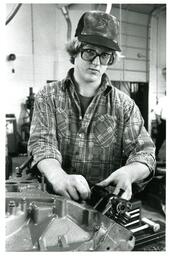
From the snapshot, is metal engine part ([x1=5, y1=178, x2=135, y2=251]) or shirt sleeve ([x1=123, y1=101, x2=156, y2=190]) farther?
shirt sleeve ([x1=123, y1=101, x2=156, y2=190])

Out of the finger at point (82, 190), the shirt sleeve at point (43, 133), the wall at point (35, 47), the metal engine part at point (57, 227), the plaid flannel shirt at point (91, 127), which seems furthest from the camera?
the wall at point (35, 47)

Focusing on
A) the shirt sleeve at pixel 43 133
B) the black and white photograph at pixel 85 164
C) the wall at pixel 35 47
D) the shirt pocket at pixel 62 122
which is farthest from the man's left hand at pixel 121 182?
the wall at pixel 35 47

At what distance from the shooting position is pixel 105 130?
1.53m

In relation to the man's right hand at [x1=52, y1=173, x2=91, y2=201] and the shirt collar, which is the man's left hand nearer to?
the man's right hand at [x1=52, y1=173, x2=91, y2=201]

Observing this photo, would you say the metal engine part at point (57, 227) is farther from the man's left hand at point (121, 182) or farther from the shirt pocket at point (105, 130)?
the shirt pocket at point (105, 130)

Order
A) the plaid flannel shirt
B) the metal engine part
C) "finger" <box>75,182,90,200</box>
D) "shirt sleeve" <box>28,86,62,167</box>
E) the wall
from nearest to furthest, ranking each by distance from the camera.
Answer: the metal engine part, "finger" <box>75,182,90,200</box>, "shirt sleeve" <box>28,86,62,167</box>, the plaid flannel shirt, the wall

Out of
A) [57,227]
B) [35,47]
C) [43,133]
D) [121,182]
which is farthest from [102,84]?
[35,47]

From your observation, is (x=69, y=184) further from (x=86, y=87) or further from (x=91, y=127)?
(x=86, y=87)

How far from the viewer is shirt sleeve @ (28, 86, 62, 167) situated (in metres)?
1.30

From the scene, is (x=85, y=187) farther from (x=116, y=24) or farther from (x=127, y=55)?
(x=127, y=55)

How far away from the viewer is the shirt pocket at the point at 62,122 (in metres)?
1.50

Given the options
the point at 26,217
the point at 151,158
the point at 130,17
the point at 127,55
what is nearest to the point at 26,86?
the point at 127,55

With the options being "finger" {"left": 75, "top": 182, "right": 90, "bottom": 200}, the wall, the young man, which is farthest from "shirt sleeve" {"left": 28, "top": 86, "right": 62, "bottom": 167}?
the wall

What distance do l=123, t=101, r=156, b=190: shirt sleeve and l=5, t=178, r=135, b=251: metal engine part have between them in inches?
21.5
